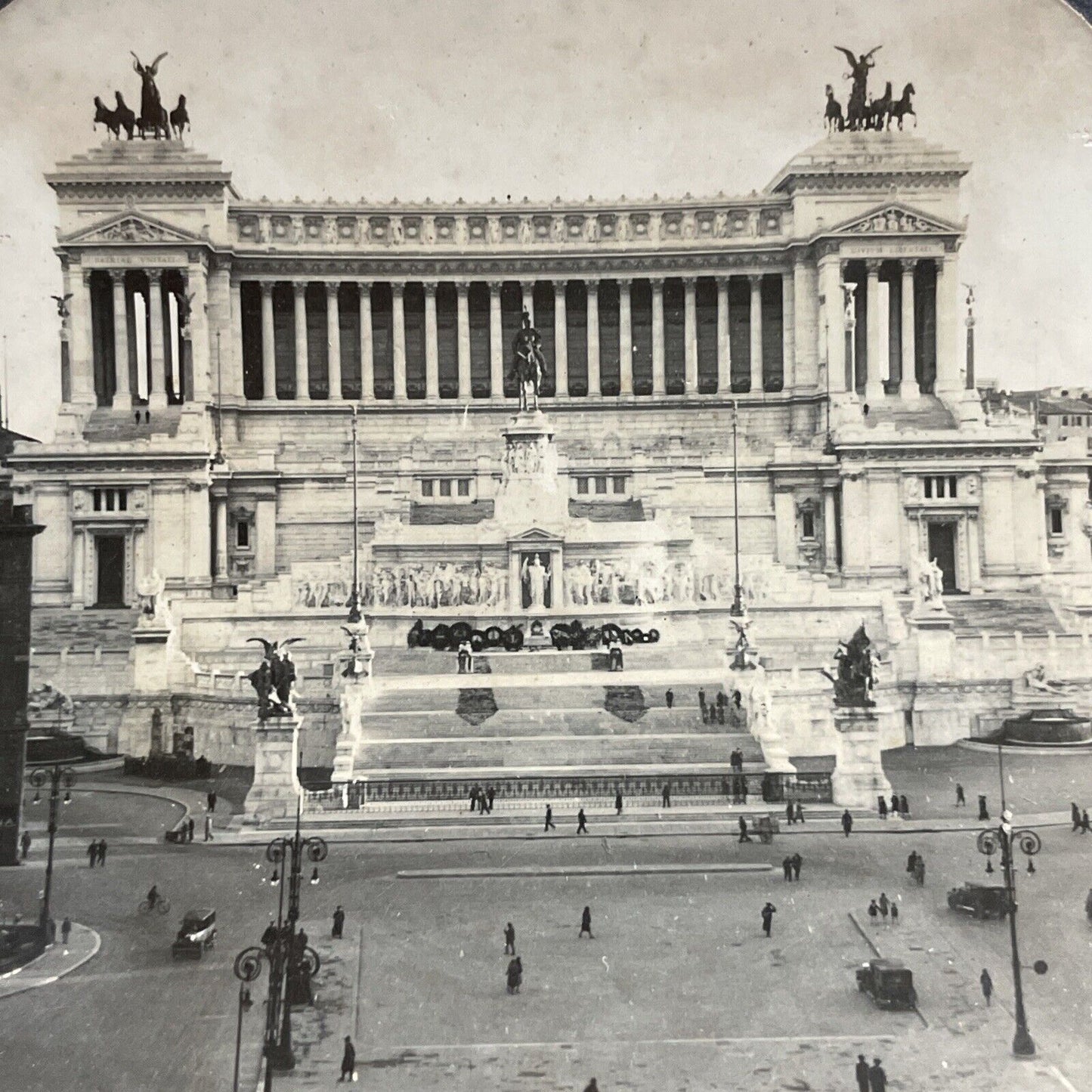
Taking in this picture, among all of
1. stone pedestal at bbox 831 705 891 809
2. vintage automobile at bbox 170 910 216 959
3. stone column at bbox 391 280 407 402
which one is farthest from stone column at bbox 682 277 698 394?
vintage automobile at bbox 170 910 216 959

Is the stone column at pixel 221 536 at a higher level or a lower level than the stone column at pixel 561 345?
lower

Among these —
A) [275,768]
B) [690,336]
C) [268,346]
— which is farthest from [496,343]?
[275,768]

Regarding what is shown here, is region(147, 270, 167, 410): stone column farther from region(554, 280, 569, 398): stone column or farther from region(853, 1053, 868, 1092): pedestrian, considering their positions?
region(853, 1053, 868, 1092): pedestrian

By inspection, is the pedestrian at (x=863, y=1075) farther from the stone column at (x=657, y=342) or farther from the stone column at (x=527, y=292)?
the stone column at (x=527, y=292)

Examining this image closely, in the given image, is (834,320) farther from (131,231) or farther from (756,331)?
(131,231)

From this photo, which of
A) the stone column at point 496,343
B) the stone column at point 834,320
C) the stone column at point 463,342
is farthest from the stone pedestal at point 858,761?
the stone column at point 463,342
